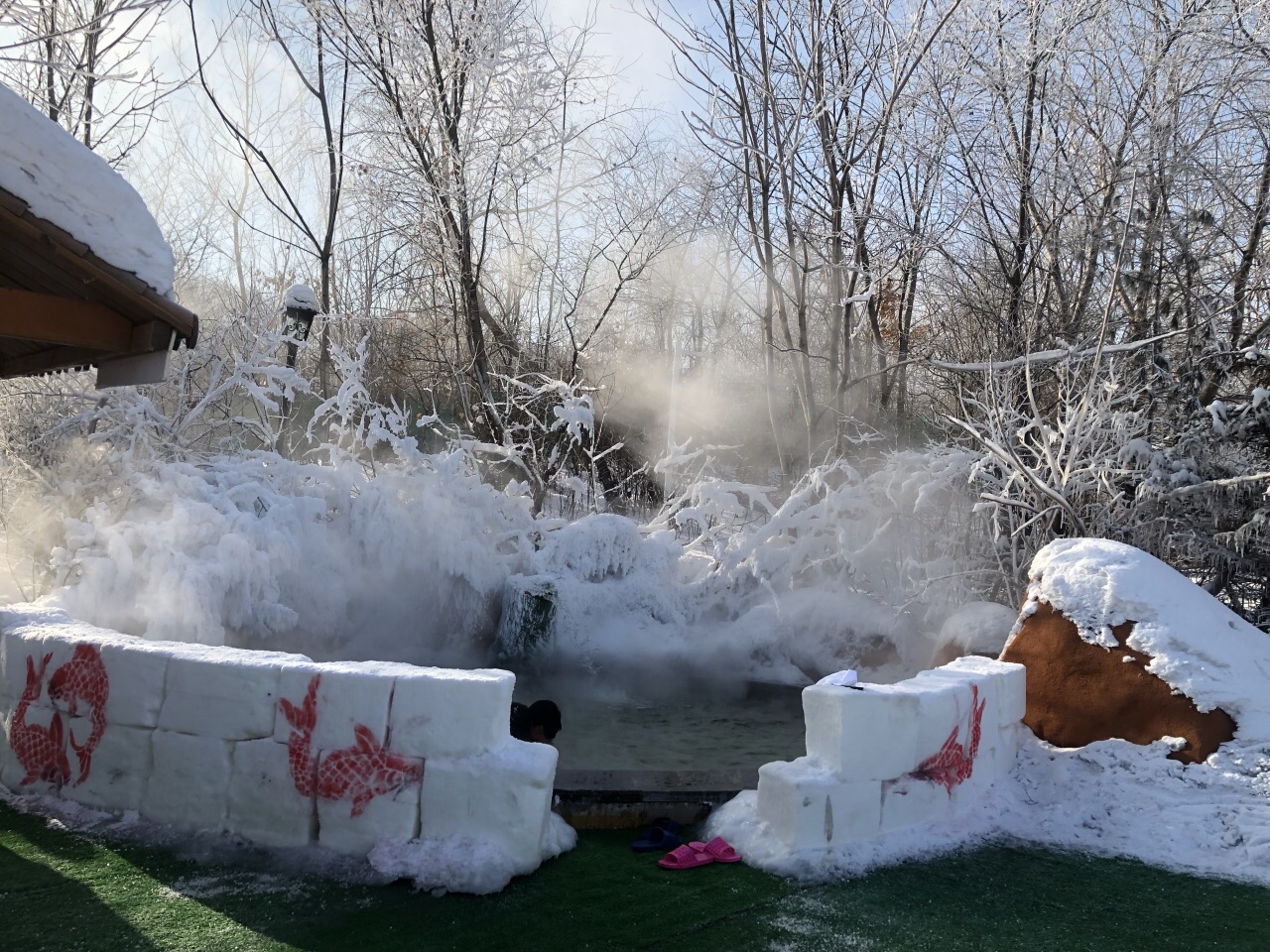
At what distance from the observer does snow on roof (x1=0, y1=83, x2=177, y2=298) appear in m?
3.75

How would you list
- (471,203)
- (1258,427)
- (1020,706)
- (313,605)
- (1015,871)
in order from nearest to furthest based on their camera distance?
(1015,871), (1020,706), (1258,427), (313,605), (471,203)

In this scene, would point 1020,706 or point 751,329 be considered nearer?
point 1020,706

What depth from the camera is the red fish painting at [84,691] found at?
14.6ft

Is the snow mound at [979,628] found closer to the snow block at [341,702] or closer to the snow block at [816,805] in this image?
the snow block at [816,805]

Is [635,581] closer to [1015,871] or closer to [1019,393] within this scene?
[1019,393]

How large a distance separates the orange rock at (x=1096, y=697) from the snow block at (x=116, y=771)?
5043 mm

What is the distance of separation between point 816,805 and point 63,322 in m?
4.02

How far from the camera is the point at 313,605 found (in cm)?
904

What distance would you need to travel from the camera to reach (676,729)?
25.5ft

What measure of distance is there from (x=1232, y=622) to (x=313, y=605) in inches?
300

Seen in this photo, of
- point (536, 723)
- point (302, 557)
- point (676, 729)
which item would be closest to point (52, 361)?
point (536, 723)

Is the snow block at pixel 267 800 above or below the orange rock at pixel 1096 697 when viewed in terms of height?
below

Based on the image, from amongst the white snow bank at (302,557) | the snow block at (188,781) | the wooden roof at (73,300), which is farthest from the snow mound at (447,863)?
the white snow bank at (302,557)

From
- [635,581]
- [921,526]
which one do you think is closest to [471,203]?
[635,581]
